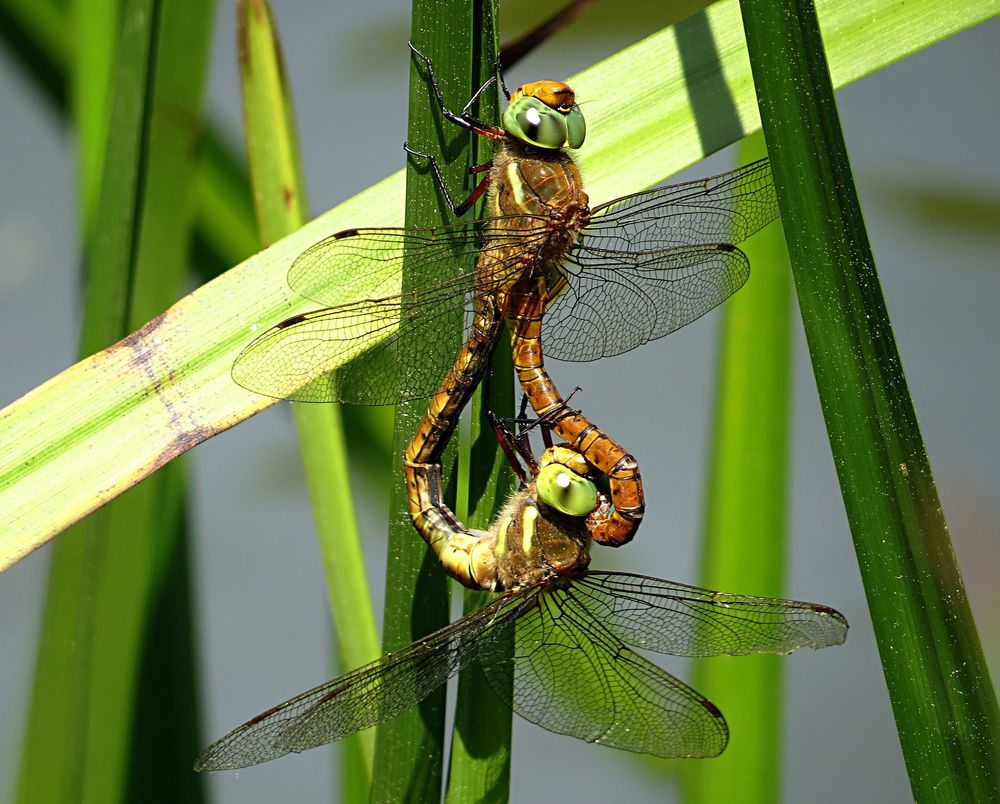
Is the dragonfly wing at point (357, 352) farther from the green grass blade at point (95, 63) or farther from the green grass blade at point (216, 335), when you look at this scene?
the green grass blade at point (95, 63)

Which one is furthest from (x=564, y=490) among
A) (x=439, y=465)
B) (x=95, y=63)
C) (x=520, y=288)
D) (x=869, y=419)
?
(x=95, y=63)

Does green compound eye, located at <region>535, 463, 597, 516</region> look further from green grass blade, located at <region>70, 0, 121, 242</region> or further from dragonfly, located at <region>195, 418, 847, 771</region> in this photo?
green grass blade, located at <region>70, 0, 121, 242</region>

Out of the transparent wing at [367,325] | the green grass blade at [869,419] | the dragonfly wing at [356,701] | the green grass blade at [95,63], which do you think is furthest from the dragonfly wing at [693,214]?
the green grass blade at [95,63]

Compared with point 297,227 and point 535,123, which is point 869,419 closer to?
point 535,123

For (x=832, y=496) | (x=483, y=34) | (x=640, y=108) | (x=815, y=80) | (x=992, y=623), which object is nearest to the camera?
(x=815, y=80)

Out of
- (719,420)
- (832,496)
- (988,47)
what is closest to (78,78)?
(719,420)

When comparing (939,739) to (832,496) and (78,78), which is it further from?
(832,496)
